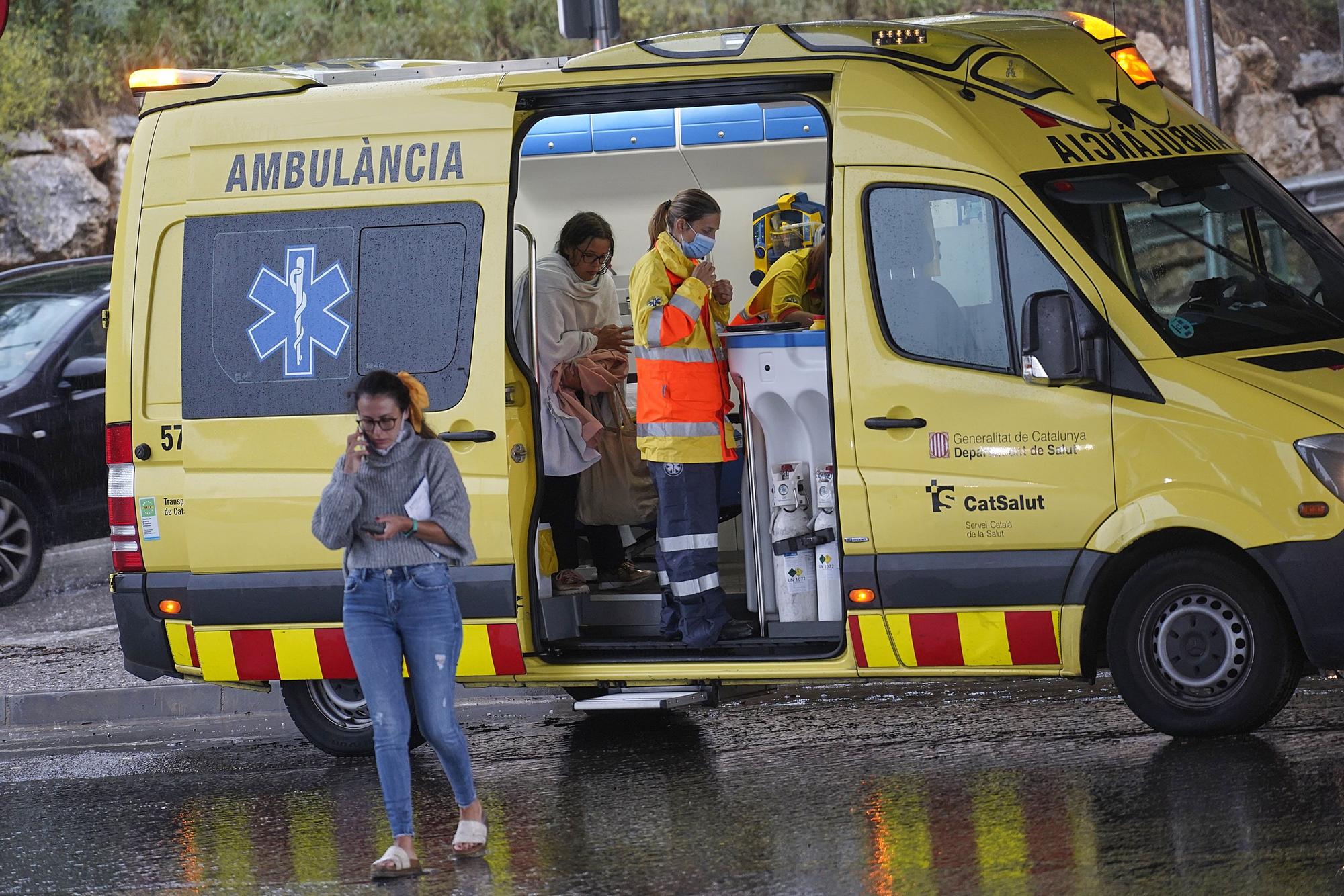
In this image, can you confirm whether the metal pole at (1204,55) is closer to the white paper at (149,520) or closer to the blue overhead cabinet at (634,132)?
the blue overhead cabinet at (634,132)

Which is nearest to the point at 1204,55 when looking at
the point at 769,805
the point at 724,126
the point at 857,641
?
the point at 724,126

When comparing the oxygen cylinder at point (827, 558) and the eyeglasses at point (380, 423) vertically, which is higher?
the eyeglasses at point (380, 423)

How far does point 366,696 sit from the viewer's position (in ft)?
19.3

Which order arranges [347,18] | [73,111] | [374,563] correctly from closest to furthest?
1. [374,563]
2. [73,111]
3. [347,18]

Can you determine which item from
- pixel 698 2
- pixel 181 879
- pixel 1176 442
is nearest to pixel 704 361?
pixel 1176 442

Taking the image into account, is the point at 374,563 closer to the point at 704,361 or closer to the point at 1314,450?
the point at 704,361

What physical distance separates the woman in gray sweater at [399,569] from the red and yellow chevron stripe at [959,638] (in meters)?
1.59

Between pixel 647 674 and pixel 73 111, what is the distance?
14545 mm

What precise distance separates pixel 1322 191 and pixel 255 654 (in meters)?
9.71

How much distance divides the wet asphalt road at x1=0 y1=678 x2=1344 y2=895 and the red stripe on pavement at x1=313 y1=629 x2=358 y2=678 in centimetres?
42

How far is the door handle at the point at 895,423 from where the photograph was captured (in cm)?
664

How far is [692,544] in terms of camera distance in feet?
24.0

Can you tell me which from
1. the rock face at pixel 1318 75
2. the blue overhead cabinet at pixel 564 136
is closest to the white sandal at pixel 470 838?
the blue overhead cabinet at pixel 564 136

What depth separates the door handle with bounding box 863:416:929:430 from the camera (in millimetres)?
6637
